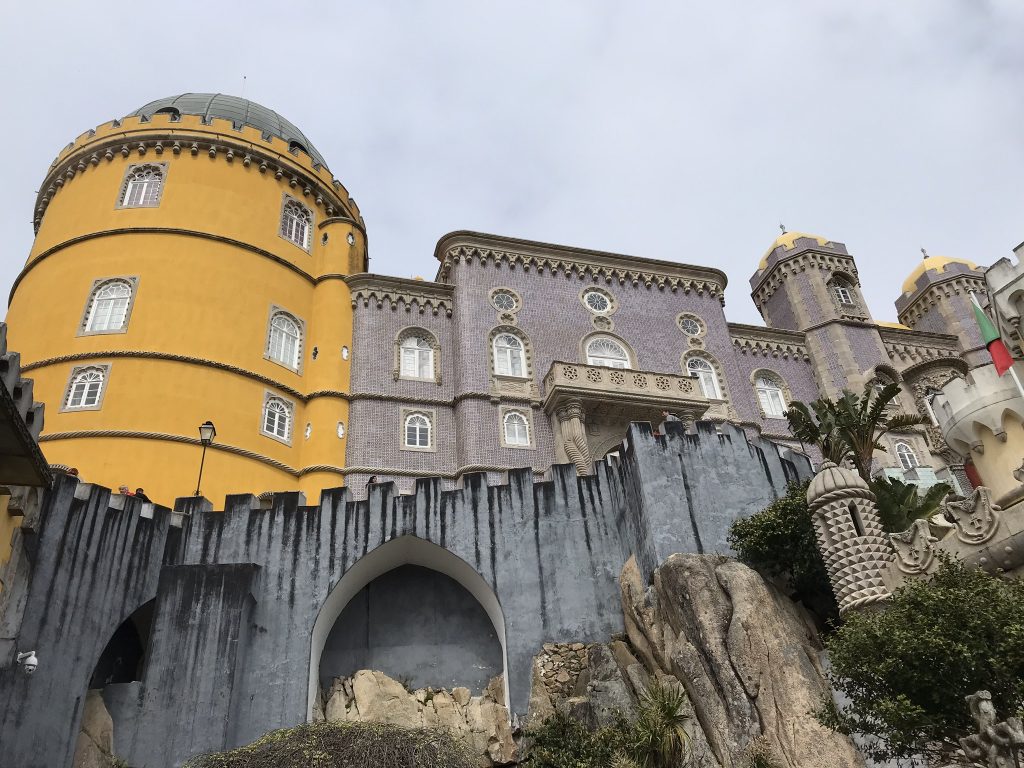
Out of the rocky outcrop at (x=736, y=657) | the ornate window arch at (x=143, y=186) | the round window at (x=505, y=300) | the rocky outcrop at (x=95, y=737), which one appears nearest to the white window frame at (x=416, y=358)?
the round window at (x=505, y=300)

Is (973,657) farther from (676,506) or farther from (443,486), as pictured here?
(443,486)

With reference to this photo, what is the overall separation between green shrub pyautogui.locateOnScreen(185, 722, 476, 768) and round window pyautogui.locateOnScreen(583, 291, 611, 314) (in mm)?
19929

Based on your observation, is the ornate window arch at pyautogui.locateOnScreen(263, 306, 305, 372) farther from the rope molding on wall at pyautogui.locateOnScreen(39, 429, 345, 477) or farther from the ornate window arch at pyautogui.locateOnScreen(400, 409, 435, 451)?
the ornate window arch at pyautogui.locateOnScreen(400, 409, 435, 451)

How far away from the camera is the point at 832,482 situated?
14.9 m

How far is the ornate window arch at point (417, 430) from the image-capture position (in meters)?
26.1

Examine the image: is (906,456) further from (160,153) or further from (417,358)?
(160,153)

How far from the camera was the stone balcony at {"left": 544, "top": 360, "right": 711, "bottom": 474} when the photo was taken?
26422 mm

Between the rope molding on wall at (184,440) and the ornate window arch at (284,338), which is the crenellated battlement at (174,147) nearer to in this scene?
the ornate window arch at (284,338)

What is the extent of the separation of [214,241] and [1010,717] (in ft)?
79.9

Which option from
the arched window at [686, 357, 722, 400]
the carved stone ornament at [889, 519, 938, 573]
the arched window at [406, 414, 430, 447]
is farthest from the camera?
the arched window at [686, 357, 722, 400]

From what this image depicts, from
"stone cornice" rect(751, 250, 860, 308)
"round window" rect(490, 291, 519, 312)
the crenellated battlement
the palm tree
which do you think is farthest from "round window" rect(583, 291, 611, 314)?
the palm tree

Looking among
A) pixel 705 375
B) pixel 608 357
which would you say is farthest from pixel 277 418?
pixel 705 375

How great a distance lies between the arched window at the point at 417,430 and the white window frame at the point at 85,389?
8.57m

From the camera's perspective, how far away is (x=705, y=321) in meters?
32.1
